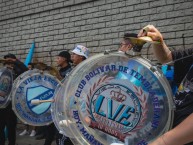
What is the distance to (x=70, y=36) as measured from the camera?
5828 millimetres

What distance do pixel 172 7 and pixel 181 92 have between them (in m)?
3.33

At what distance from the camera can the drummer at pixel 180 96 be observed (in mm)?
925

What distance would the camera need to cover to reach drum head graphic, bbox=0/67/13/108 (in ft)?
12.7

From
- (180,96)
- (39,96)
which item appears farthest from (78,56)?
(180,96)

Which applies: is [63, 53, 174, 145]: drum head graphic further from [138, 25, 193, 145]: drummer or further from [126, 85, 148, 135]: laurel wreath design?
[138, 25, 193, 145]: drummer

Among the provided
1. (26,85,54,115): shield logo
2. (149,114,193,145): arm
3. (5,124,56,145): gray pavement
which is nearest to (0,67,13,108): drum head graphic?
(26,85,54,115): shield logo

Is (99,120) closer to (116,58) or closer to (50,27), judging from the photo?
(116,58)

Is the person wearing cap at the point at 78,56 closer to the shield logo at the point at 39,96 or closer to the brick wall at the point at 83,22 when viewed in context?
the shield logo at the point at 39,96

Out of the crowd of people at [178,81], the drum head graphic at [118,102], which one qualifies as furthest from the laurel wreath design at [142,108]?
the crowd of people at [178,81]

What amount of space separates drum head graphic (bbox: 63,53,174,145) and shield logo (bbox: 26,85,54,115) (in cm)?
197

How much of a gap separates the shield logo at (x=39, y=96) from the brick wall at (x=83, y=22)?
5.05 ft

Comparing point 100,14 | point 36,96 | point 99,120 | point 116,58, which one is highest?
point 100,14

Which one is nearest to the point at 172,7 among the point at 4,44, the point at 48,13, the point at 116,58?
the point at 48,13

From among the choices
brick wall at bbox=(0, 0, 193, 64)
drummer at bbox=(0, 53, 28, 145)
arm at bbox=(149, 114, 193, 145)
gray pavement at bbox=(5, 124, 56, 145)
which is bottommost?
gray pavement at bbox=(5, 124, 56, 145)
